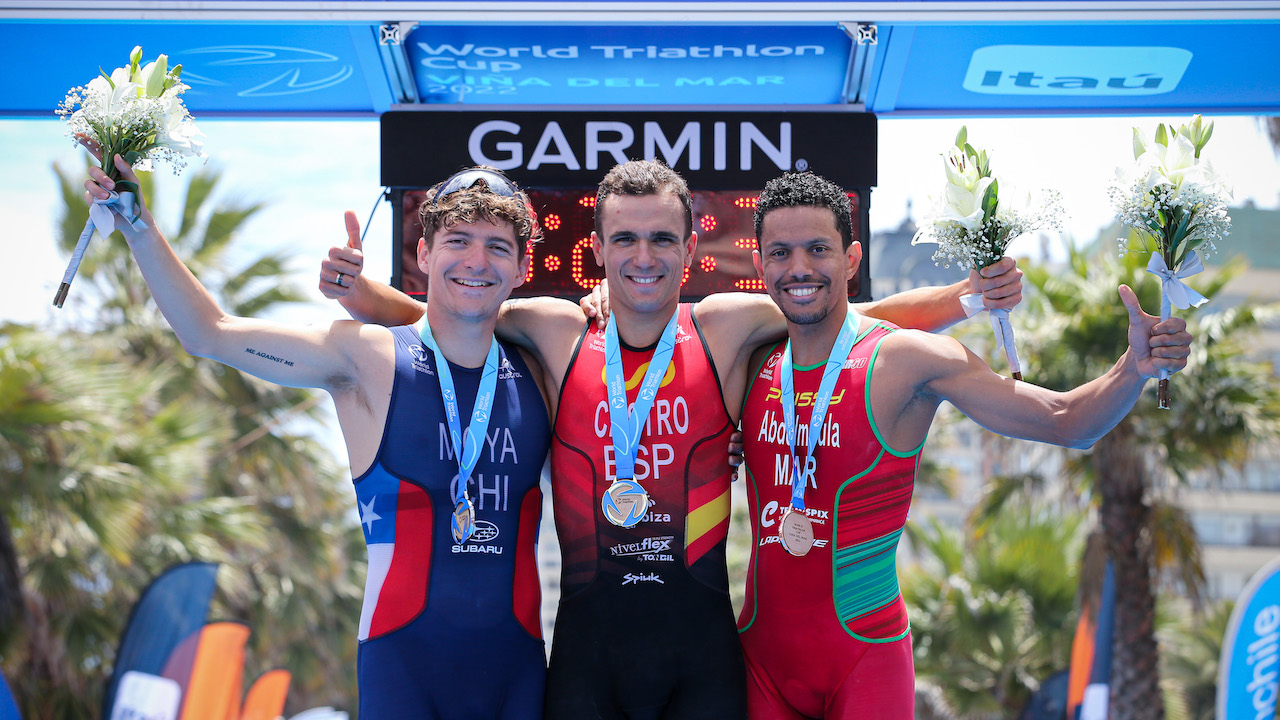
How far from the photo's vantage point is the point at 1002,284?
352cm

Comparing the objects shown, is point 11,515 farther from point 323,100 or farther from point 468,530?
point 468,530

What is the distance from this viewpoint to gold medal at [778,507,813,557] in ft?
12.2

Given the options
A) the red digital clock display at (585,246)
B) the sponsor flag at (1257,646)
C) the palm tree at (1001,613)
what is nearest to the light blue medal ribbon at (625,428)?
the red digital clock display at (585,246)

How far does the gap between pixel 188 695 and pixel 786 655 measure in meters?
7.63

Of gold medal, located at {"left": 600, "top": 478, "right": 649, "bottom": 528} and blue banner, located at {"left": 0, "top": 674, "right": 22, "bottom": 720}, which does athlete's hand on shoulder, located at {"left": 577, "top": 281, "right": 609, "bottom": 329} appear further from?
blue banner, located at {"left": 0, "top": 674, "right": 22, "bottom": 720}

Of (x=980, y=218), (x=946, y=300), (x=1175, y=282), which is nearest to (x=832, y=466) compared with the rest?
(x=946, y=300)

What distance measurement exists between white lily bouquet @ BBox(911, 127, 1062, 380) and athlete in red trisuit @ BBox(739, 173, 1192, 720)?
0.28 metres

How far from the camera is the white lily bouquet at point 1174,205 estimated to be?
3273mm

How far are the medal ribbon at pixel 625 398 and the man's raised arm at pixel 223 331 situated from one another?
937mm

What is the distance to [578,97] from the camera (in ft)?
18.9

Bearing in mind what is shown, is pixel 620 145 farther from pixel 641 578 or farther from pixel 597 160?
pixel 641 578

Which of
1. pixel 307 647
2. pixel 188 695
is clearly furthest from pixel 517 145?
pixel 307 647

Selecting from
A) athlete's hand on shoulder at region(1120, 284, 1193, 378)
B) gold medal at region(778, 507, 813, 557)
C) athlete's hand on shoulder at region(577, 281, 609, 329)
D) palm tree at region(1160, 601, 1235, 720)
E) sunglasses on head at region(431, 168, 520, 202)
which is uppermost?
sunglasses on head at region(431, 168, 520, 202)

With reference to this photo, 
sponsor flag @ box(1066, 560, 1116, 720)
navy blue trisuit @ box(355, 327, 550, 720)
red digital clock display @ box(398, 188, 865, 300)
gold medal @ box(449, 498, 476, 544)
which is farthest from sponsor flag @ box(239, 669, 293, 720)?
sponsor flag @ box(1066, 560, 1116, 720)
